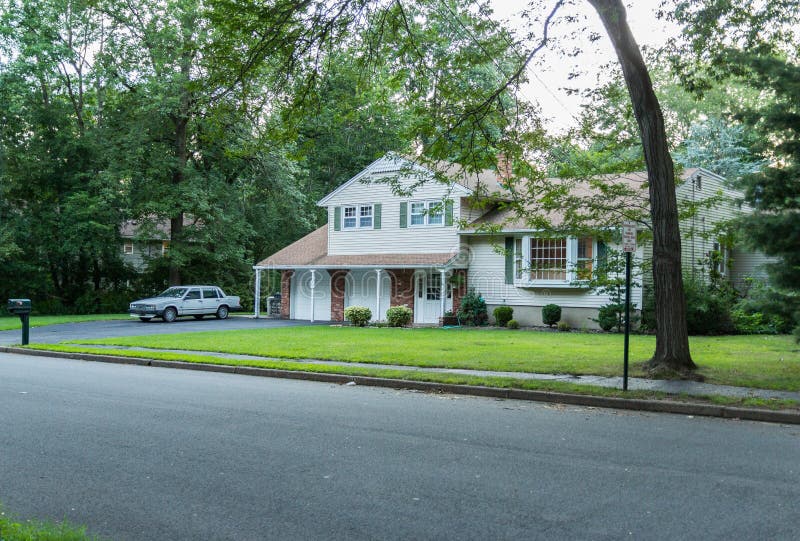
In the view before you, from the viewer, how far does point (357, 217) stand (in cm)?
3231

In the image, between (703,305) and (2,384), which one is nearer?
(2,384)

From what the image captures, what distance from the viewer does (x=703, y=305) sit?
21.5 m

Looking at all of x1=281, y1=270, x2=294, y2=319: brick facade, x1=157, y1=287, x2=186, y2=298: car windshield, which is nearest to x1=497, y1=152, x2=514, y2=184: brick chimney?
x1=281, y1=270, x2=294, y2=319: brick facade

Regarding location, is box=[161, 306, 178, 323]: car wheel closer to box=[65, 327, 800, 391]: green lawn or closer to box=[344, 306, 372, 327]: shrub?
box=[344, 306, 372, 327]: shrub

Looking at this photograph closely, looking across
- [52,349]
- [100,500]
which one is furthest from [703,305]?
[100,500]

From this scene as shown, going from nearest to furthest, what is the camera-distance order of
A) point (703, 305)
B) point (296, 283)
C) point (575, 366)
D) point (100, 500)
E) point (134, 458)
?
point (100, 500) → point (134, 458) → point (575, 366) → point (703, 305) → point (296, 283)

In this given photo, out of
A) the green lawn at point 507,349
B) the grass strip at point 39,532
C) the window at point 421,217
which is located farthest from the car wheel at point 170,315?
the grass strip at point 39,532

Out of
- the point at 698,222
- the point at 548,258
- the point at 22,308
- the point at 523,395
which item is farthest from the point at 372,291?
the point at 523,395

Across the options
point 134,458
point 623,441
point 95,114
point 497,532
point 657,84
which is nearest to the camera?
point 497,532

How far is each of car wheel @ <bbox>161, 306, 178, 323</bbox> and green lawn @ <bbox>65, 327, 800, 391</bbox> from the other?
32.4 feet

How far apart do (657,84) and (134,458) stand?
51628mm

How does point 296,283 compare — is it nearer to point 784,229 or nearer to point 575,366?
point 575,366

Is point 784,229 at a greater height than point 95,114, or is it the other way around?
point 95,114

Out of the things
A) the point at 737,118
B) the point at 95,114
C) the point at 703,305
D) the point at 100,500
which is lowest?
the point at 100,500
